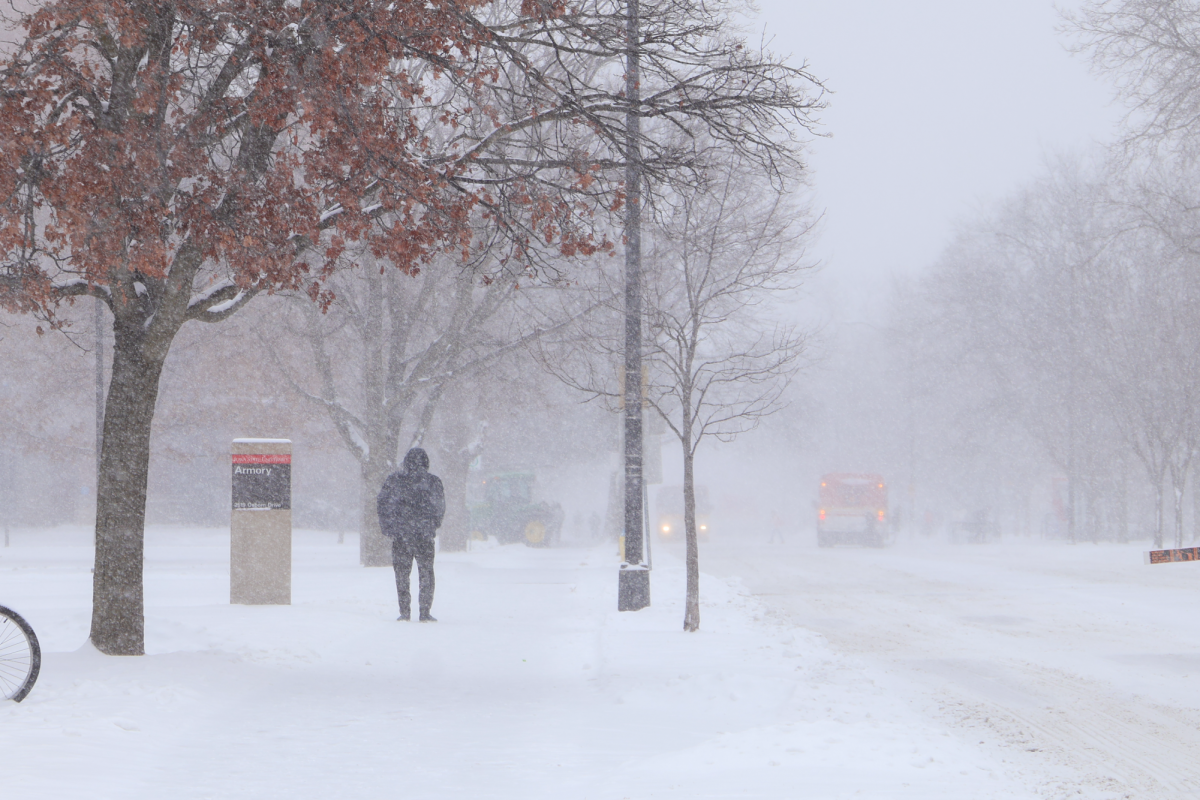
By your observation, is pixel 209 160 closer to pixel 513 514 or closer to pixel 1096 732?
pixel 1096 732

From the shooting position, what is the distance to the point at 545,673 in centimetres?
1002

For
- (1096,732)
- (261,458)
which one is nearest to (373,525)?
(261,458)

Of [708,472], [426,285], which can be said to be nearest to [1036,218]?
[426,285]

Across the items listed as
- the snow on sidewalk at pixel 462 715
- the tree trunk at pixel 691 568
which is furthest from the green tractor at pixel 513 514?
the tree trunk at pixel 691 568

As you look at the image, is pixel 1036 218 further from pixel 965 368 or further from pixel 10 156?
pixel 10 156

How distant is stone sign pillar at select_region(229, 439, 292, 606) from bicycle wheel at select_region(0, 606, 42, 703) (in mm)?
6497

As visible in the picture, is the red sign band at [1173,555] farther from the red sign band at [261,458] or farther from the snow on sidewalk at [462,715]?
the red sign band at [261,458]

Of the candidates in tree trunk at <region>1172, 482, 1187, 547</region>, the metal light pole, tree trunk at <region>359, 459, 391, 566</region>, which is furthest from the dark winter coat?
tree trunk at <region>1172, 482, 1187, 547</region>

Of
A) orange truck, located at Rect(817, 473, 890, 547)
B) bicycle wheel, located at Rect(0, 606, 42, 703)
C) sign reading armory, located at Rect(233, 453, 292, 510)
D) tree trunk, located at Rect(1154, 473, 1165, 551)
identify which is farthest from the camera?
orange truck, located at Rect(817, 473, 890, 547)

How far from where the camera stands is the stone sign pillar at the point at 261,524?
1399 cm

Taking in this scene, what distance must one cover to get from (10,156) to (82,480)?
37427mm

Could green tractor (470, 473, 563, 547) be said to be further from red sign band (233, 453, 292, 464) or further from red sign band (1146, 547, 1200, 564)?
red sign band (1146, 547, 1200, 564)

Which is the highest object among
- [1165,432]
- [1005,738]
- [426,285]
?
[426,285]

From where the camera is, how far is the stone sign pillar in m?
14.0
